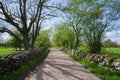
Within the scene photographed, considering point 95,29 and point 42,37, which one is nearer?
point 95,29

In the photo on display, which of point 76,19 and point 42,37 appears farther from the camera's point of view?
point 42,37

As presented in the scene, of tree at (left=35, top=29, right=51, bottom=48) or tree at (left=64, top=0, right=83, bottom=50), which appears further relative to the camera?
tree at (left=35, top=29, right=51, bottom=48)

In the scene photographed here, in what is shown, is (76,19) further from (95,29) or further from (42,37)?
(42,37)

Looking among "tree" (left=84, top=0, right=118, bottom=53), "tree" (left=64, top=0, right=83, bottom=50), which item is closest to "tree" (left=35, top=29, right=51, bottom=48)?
"tree" (left=64, top=0, right=83, bottom=50)

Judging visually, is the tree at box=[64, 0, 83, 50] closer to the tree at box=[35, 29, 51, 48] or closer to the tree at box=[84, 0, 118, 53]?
the tree at box=[84, 0, 118, 53]

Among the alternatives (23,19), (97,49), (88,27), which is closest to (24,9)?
(23,19)

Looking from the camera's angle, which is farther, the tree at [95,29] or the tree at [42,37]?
the tree at [42,37]

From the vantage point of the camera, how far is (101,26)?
31.2m

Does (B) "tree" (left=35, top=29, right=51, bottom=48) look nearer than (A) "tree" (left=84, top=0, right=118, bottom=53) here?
No

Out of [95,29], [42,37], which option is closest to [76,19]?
[95,29]

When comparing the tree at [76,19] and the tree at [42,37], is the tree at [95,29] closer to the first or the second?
the tree at [76,19]

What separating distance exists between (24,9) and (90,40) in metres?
9.13

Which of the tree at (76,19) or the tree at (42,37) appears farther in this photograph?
the tree at (42,37)

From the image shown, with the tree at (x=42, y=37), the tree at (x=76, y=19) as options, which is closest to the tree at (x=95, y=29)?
the tree at (x=76, y=19)
